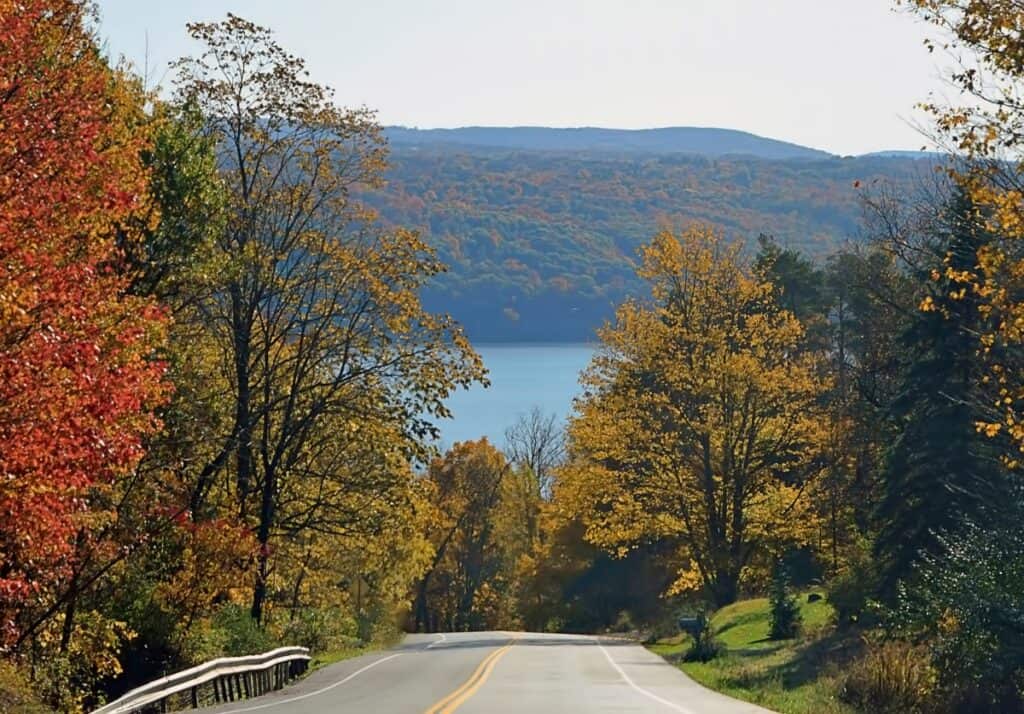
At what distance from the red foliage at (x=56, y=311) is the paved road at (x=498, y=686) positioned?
455 centimetres

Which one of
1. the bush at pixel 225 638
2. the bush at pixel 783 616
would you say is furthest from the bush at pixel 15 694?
the bush at pixel 783 616

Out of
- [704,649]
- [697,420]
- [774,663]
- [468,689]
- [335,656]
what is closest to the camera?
[468,689]

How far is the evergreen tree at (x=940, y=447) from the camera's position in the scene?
29.3 meters

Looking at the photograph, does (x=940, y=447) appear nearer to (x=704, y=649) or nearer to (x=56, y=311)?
(x=704, y=649)

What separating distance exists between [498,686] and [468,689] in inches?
43.5

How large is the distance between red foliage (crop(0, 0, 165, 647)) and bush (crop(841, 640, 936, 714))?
12.7m

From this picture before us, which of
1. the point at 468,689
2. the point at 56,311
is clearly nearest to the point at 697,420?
the point at 468,689

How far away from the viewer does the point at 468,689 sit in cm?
2378

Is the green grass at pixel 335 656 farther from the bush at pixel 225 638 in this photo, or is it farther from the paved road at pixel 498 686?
the bush at pixel 225 638

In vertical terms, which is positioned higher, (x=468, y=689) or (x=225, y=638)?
(x=468, y=689)

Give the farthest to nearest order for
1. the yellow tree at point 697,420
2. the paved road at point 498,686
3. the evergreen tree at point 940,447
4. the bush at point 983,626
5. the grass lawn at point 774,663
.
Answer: the yellow tree at point 697,420 → the evergreen tree at point 940,447 → the grass lawn at point 774,663 → the bush at point 983,626 → the paved road at point 498,686

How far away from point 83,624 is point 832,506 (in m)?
32.6

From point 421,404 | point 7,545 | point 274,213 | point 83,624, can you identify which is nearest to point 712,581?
point 421,404

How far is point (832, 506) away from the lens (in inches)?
1895
